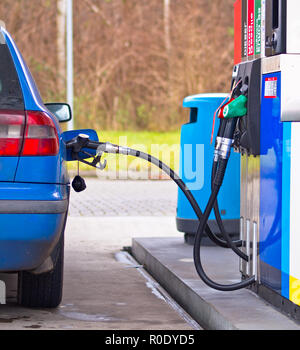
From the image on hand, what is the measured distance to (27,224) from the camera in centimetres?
464

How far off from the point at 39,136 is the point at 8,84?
383 mm

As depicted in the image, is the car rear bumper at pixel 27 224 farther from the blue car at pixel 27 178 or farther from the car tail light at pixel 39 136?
the car tail light at pixel 39 136

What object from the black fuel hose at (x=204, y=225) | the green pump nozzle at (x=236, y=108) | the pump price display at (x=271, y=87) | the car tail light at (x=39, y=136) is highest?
the pump price display at (x=271, y=87)

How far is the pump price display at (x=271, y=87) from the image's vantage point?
497cm

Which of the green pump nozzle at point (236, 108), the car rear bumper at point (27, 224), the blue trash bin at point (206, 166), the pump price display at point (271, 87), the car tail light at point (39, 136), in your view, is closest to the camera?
the car rear bumper at point (27, 224)

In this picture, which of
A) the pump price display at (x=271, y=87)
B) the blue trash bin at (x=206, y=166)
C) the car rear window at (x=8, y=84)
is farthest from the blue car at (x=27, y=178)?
the blue trash bin at (x=206, y=166)

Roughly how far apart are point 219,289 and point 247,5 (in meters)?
1.77

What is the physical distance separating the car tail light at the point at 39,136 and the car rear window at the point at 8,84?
0.10 metres

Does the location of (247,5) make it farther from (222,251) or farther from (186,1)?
(186,1)

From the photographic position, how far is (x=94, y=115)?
1233 inches

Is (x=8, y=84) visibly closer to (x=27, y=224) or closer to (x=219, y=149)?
(x=27, y=224)

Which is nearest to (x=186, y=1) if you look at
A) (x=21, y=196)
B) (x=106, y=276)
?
(x=106, y=276)

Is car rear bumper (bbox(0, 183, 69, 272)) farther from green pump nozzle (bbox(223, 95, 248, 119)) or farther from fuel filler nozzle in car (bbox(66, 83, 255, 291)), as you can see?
green pump nozzle (bbox(223, 95, 248, 119))

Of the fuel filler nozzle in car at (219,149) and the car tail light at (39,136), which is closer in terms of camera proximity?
the car tail light at (39,136)
